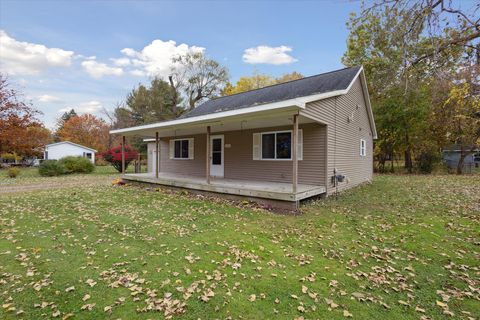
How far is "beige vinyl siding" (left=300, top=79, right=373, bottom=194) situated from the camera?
815cm

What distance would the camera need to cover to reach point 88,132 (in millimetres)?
36656

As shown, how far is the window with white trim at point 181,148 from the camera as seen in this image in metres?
12.8

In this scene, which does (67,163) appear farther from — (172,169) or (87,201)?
(87,201)

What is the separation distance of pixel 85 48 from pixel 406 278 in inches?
749

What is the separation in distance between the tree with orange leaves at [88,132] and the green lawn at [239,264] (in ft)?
109

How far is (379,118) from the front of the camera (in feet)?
58.2

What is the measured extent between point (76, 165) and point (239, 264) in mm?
19021

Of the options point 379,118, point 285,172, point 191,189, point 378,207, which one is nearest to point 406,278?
point 378,207

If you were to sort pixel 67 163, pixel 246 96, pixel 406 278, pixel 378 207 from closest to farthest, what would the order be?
1. pixel 406 278
2. pixel 378 207
3. pixel 246 96
4. pixel 67 163

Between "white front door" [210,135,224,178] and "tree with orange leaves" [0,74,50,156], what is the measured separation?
701 inches

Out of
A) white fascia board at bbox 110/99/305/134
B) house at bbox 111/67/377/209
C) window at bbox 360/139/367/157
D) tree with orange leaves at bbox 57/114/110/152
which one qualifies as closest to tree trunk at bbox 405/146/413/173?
house at bbox 111/67/377/209

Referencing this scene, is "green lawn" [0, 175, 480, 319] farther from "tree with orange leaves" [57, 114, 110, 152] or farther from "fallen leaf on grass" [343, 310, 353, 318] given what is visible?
"tree with orange leaves" [57, 114, 110, 152]

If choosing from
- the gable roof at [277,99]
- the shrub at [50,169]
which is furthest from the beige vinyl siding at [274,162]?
the shrub at [50,169]

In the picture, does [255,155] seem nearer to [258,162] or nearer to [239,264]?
[258,162]
